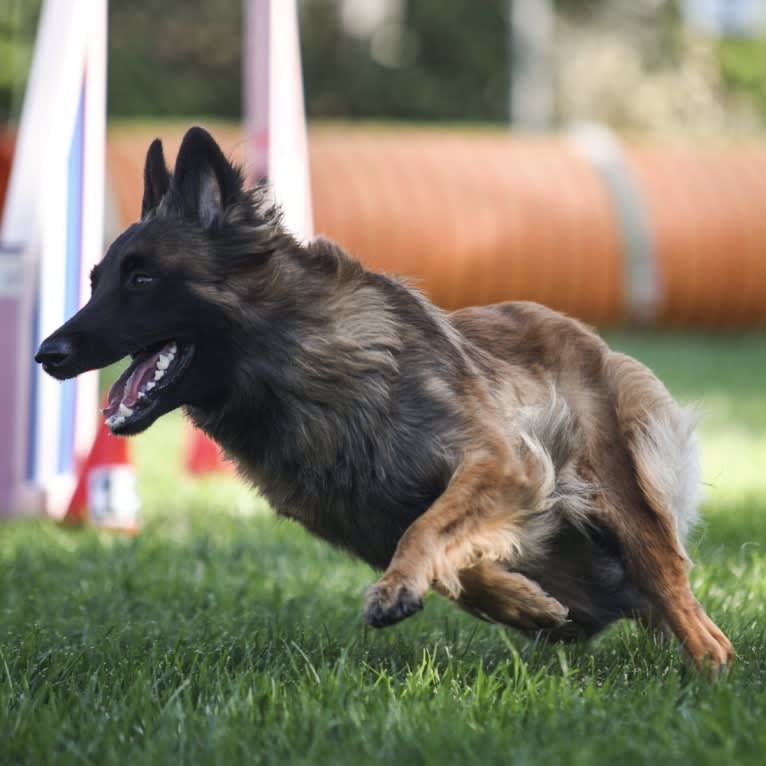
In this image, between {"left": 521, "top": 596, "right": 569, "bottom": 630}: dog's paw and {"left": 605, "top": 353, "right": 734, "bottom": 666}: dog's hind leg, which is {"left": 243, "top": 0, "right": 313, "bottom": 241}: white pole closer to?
{"left": 605, "top": 353, "right": 734, "bottom": 666}: dog's hind leg

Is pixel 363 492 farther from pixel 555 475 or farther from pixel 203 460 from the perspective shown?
pixel 203 460

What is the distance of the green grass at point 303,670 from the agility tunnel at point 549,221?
33.8 ft

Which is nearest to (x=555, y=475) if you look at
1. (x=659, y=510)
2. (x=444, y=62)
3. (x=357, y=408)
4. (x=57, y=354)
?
(x=659, y=510)

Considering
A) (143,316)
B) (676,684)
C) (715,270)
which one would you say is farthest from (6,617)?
(715,270)

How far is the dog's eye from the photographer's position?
140 inches

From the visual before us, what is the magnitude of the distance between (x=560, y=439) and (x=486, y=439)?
0.30 m

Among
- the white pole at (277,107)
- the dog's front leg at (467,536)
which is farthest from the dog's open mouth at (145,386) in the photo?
the white pole at (277,107)

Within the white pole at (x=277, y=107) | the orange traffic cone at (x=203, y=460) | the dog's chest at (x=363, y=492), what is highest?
the white pole at (x=277, y=107)

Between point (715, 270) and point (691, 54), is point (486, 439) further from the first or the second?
point (691, 54)

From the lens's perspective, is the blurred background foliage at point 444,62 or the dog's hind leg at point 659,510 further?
the blurred background foliage at point 444,62

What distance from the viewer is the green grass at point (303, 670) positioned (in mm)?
2771

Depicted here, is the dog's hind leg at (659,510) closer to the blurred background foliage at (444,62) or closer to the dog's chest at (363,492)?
the dog's chest at (363,492)

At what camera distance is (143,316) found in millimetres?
3525

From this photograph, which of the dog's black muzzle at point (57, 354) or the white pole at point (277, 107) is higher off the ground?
the white pole at point (277, 107)
